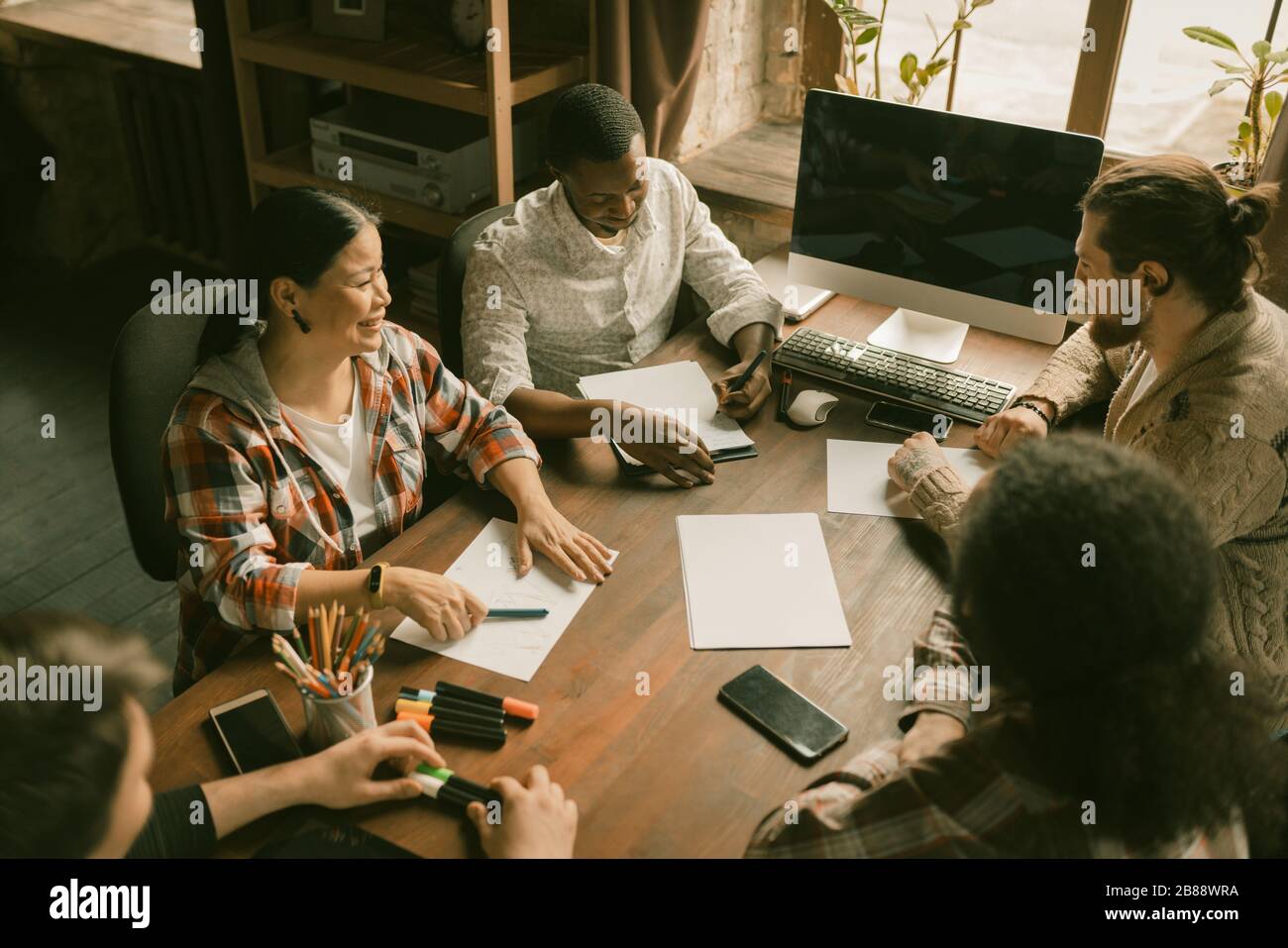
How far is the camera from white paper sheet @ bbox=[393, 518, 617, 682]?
4.27 feet

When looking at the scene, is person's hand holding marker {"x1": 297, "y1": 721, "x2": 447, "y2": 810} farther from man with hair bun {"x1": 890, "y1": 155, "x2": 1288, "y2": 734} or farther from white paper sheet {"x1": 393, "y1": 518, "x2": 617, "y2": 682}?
man with hair bun {"x1": 890, "y1": 155, "x2": 1288, "y2": 734}

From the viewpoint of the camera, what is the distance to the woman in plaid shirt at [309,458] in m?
1.33

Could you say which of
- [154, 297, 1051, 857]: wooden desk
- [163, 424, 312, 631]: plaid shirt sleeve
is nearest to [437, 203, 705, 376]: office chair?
[154, 297, 1051, 857]: wooden desk

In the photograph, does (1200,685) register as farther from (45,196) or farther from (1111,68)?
(45,196)

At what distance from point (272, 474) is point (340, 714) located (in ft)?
1.36

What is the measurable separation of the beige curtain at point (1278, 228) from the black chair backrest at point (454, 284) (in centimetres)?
150

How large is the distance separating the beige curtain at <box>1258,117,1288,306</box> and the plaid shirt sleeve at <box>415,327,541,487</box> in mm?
1471

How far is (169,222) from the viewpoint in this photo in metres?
3.86

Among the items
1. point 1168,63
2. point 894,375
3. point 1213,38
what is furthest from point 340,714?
point 1168,63

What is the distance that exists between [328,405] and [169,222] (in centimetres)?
283

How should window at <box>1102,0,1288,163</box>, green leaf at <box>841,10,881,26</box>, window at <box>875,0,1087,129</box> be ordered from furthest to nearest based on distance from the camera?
1. window at <box>875,0,1087,129</box>
2. green leaf at <box>841,10,881,26</box>
3. window at <box>1102,0,1288,163</box>

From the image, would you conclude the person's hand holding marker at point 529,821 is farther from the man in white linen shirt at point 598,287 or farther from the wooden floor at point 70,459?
the wooden floor at point 70,459

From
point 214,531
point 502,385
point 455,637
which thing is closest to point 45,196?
point 502,385
